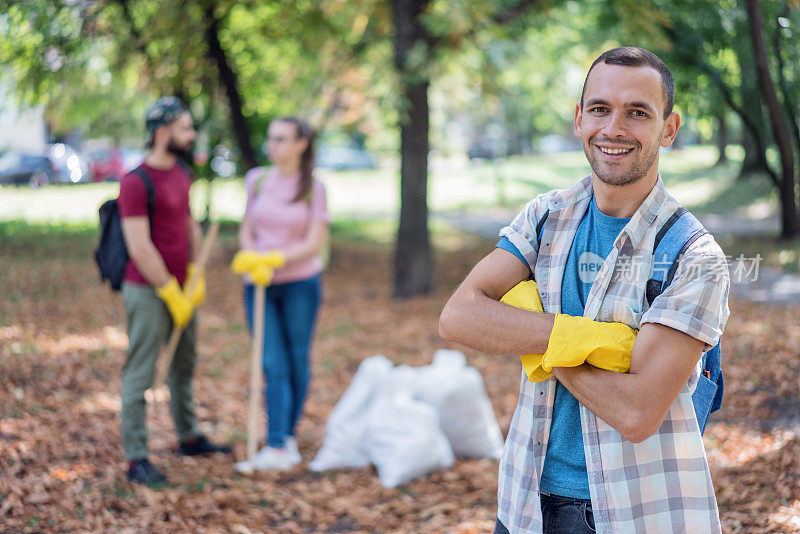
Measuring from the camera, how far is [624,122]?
1863 mm

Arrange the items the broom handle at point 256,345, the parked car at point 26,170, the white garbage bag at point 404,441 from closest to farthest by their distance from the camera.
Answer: the white garbage bag at point 404,441
the broom handle at point 256,345
the parked car at point 26,170

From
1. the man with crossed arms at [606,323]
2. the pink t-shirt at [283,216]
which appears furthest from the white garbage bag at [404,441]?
the man with crossed arms at [606,323]

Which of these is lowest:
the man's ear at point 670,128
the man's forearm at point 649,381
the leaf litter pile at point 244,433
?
the leaf litter pile at point 244,433

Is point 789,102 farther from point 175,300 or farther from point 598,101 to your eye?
point 598,101

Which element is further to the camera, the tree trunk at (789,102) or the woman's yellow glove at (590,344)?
the tree trunk at (789,102)

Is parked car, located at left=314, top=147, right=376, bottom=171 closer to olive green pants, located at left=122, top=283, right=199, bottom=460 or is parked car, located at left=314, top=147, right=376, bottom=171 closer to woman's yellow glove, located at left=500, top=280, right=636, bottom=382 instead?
olive green pants, located at left=122, top=283, right=199, bottom=460

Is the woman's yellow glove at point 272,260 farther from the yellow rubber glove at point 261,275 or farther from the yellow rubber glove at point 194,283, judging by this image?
the yellow rubber glove at point 194,283

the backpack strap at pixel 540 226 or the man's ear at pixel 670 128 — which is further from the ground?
the man's ear at pixel 670 128

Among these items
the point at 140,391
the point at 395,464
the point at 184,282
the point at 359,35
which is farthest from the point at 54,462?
the point at 359,35

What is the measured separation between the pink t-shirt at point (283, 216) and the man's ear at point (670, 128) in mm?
3213

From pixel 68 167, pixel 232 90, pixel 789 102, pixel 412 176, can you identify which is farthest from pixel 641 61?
pixel 68 167

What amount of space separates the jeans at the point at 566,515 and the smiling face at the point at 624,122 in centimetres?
83

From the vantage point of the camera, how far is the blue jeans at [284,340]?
193 inches

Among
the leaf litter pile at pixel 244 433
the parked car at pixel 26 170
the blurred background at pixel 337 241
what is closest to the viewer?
the leaf litter pile at pixel 244 433
